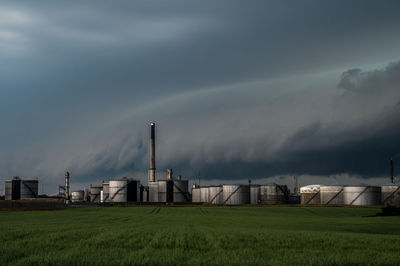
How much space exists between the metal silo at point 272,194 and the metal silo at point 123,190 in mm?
36478

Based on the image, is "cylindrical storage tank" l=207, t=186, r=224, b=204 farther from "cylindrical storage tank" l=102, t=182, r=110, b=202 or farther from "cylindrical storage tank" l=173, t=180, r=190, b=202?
"cylindrical storage tank" l=102, t=182, r=110, b=202

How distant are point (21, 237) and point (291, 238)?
14.5 meters

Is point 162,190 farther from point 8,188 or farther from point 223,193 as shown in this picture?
point 8,188

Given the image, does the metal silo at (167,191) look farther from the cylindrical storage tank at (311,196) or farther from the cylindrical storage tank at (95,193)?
the cylindrical storage tank at (95,193)

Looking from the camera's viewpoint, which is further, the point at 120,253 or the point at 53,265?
the point at 120,253

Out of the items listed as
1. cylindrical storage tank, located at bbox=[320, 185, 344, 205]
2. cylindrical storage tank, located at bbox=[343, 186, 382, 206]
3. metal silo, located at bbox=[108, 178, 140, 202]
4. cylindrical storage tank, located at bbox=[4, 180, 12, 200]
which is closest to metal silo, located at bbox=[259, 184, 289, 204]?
cylindrical storage tank, located at bbox=[320, 185, 344, 205]

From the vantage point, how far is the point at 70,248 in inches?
772

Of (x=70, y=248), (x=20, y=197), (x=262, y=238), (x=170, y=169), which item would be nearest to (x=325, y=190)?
(x=170, y=169)

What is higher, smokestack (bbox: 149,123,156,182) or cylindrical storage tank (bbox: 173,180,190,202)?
smokestack (bbox: 149,123,156,182)

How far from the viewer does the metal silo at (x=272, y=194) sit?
116 meters

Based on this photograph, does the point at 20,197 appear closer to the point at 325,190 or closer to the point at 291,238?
the point at 325,190

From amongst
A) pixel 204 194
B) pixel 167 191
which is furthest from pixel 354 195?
pixel 167 191

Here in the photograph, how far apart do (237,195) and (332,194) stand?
2341cm

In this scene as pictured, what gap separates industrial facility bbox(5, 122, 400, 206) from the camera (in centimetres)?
11038
